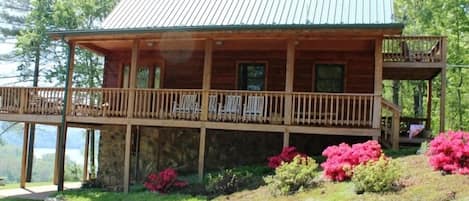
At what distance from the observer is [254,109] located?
46.5 ft

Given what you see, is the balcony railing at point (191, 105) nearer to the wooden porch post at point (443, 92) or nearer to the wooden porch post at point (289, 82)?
the wooden porch post at point (289, 82)

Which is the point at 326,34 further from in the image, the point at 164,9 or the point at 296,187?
the point at 164,9

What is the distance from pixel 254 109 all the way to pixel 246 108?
21 centimetres

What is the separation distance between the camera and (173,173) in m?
13.6

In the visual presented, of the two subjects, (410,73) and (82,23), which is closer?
(410,73)

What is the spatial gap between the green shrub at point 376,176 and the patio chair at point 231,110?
483 cm

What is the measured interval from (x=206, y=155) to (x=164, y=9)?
201 inches

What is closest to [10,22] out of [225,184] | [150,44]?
[150,44]

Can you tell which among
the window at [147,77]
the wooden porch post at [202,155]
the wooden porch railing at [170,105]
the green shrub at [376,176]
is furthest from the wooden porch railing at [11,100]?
the green shrub at [376,176]

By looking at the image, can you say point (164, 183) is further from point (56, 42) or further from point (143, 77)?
point (56, 42)

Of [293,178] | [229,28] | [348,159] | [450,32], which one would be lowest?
[293,178]

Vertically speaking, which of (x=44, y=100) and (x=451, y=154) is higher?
(x=44, y=100)

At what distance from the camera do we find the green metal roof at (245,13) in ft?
48.2

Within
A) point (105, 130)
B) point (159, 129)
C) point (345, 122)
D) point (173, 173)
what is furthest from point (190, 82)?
point (345, 122)
